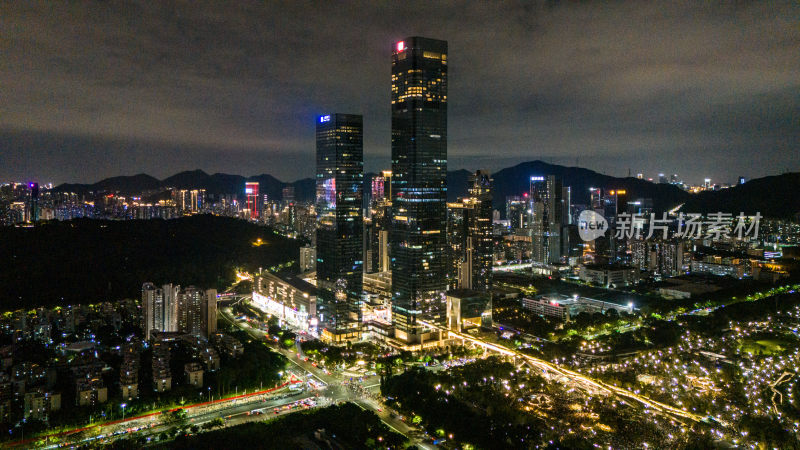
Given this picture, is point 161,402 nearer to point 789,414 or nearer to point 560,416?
point 560,416

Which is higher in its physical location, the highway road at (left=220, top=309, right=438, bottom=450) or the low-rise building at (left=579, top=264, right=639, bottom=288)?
the low-rise building at (left=579, top=264, right=639, bottom=288)

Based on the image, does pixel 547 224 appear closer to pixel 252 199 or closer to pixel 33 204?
pixel 252 199

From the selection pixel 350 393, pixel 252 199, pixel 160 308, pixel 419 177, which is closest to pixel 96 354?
pixel 160 308

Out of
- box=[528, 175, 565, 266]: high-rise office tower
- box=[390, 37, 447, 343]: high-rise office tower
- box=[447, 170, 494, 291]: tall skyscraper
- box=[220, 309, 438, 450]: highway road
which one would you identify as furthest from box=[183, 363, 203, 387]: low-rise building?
box=[528, 175, 565, 266]: high-rise office tower

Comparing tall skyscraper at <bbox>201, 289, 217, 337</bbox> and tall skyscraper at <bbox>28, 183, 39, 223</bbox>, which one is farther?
tall skyscraper at <bbox>28, 183, 39, 223</bbox>

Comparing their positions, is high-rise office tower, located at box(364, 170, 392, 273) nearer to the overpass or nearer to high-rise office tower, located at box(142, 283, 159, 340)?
the overpass
